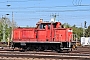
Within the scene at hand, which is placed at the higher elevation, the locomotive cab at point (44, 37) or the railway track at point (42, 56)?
the locomotive cab at point (44, 37)

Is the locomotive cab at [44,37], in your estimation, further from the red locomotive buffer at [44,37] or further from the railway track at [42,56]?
the railway track at [42,56]

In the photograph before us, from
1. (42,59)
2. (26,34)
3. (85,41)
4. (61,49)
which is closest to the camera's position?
(42,59)

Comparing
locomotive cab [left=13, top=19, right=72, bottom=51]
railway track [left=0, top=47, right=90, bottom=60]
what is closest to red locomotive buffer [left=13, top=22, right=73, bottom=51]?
locomotive cab [left=13, top=19, right=72, bottom=51]

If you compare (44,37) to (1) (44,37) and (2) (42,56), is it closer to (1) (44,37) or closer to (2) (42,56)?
(1) (44,37)

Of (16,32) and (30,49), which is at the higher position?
(16,32)

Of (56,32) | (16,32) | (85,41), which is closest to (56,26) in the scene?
(56,32)

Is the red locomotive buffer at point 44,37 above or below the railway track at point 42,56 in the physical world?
above

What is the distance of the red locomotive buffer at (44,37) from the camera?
82.8 feet

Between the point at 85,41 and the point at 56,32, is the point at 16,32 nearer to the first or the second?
the point at 56,32

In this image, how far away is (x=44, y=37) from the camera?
26.1 m

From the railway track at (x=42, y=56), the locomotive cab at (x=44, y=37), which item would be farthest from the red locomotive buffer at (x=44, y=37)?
the railway track at (x=42, y=56)

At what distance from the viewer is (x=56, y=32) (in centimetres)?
2612

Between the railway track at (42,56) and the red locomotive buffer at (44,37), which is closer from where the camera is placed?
the railway track at (42,56)

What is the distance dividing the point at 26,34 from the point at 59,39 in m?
3.68
